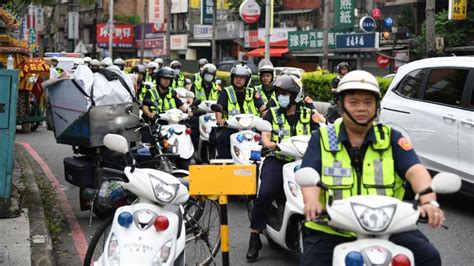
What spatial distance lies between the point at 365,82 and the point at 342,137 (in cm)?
32

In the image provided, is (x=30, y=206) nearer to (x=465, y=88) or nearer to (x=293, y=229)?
(x=293, y=229)

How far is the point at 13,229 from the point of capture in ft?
25.3

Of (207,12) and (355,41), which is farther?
(207,12)

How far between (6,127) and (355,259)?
17.7ft

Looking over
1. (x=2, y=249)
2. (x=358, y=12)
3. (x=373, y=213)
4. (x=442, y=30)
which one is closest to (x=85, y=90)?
→ (x=2, y=249)

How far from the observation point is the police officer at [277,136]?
6910 millimetres

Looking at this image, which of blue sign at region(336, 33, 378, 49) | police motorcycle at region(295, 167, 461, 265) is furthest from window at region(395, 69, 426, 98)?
blue sign at region(336, 33, 378, 49)

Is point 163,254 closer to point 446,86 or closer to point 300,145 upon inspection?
point 300,145

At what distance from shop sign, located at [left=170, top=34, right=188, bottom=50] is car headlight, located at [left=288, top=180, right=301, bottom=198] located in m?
47.6

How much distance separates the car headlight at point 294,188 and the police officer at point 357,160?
6.59ft

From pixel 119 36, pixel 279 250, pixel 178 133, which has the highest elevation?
pixel 119 36

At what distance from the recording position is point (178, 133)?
9719mm

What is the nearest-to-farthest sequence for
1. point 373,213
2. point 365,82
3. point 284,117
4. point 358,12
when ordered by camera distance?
point 373,213 < point 365,82 < point 284,117 < point 358,12

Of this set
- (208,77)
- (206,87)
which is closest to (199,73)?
(206,87)
